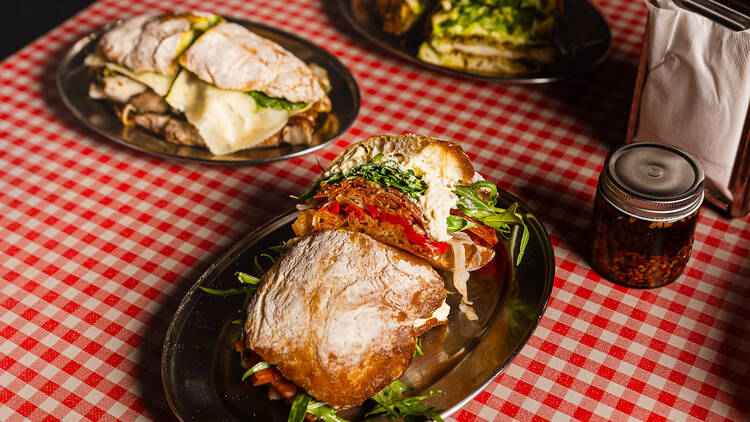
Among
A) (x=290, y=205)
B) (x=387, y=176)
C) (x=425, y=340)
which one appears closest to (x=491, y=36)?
(x=290, y=205)

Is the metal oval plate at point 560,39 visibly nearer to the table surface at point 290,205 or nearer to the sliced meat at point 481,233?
the table surface at point 290,205

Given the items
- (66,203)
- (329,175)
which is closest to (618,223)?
(329,175)

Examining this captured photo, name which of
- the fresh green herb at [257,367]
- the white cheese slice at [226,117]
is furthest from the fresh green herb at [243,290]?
the white cheese slice at [226,117]

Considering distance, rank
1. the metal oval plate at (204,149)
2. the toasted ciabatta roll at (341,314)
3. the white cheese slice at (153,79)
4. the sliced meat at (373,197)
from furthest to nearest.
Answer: the white cheese slice at (153,79)
the metal oval plate at (204,149)
the sliced meat at (373,197)
the toasted ciabatta roll at (341,314)

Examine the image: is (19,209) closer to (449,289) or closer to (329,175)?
(329,175)

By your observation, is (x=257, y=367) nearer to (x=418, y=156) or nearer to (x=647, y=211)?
(x=418, y=156)
